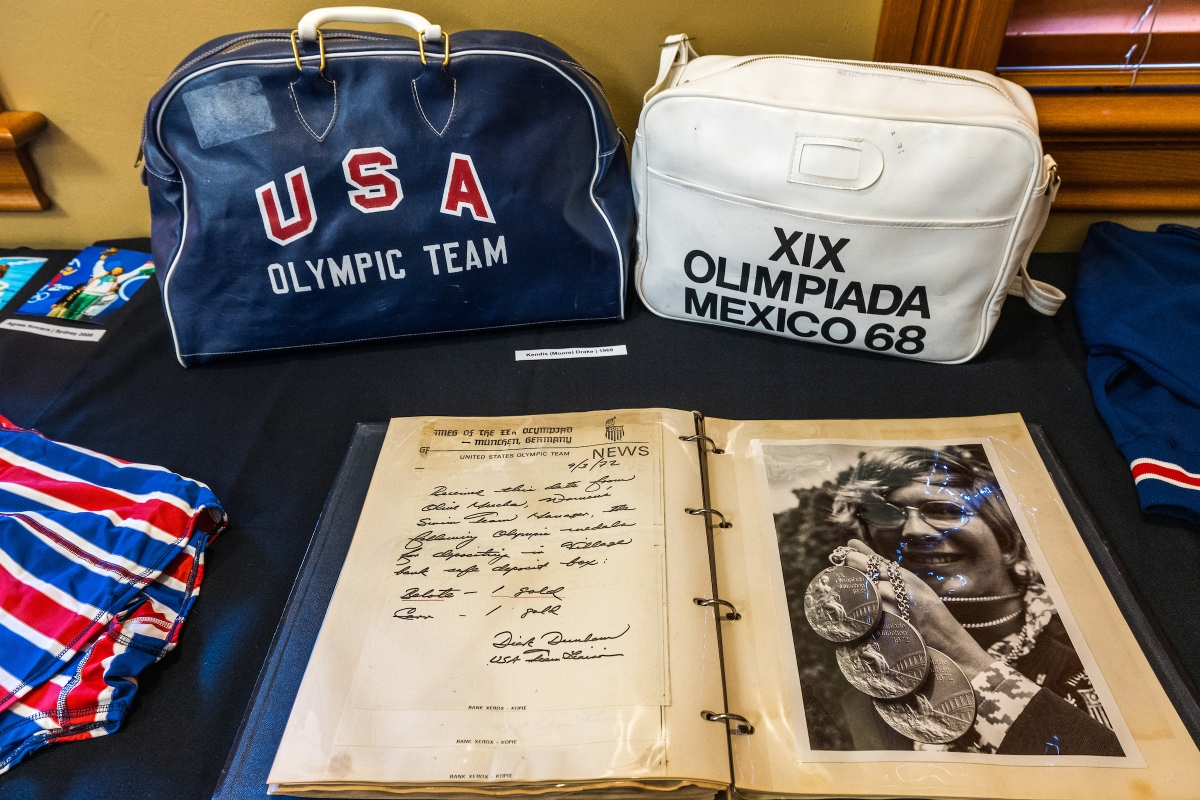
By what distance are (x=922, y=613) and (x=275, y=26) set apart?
86 cm

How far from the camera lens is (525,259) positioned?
0.78 metres

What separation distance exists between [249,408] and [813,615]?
570mm

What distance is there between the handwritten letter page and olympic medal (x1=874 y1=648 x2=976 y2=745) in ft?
0.50

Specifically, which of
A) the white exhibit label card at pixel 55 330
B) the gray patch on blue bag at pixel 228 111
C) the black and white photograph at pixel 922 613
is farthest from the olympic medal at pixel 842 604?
the white exhibit label card at pixel 55 330

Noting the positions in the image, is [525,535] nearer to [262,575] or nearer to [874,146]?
[262,575]

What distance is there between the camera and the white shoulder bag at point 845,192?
0.65 m

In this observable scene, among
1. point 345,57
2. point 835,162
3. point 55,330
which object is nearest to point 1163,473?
point 835,162

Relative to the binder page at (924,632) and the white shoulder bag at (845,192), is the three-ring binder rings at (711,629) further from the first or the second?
the white shoulder bag at (845,192)

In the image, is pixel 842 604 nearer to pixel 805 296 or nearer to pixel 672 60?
pixel 805 296

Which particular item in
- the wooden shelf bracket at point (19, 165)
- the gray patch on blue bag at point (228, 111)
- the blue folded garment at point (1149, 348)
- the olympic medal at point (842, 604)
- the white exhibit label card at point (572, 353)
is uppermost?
the gray patch on blue bag at point (228, 111)

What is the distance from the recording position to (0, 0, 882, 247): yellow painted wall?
81cm

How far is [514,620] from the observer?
0.54m

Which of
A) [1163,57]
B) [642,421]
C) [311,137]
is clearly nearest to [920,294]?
[642,421]

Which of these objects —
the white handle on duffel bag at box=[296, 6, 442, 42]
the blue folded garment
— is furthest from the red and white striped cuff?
A: the white handle on duffel bag at box=[296, 6, 442, 42]
